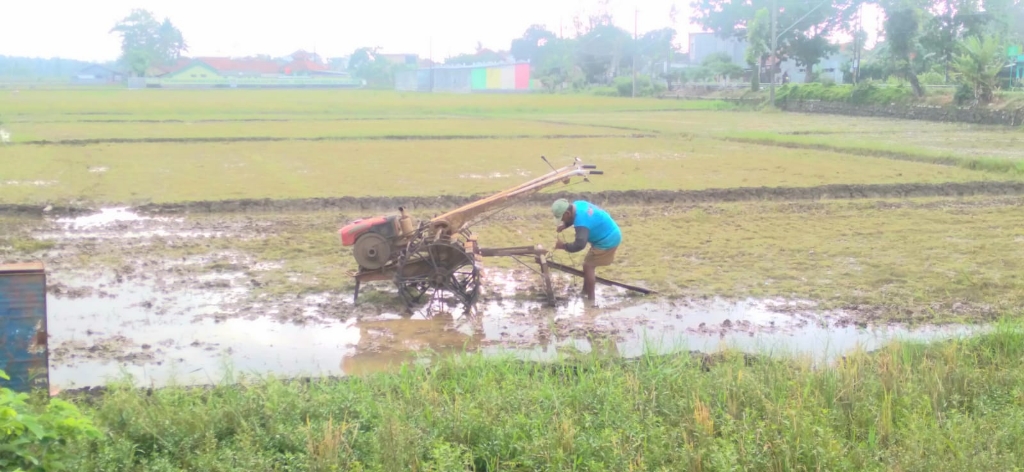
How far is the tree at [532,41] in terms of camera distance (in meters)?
101

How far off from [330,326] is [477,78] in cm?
8134

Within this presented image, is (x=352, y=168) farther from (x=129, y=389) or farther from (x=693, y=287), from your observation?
(x=129, y=389)

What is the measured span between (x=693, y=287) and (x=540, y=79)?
75.1 m

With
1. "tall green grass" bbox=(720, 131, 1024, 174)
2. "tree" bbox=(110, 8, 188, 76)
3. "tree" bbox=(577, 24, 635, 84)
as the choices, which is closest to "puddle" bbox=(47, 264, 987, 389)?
"tall green grass" bbox=(720, 131, 1024, 174)

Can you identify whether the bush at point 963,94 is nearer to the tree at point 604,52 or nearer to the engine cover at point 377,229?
the engine cover at point 377,229

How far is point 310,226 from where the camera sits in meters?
12.5

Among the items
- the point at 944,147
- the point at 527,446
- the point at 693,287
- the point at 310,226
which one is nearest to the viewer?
the point at 527,446

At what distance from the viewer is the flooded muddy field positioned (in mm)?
7004

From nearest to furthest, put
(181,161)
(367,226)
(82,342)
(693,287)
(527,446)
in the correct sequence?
(527,446) → (82,342) → (367,226) → (693,287) → (181,161)

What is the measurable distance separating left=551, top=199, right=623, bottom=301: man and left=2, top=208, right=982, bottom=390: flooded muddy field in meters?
0.37

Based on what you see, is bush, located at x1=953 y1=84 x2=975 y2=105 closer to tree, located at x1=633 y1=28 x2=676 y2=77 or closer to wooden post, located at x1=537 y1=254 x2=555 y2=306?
wooden post, located at x1=537 y1=254 x2=555 y2=306

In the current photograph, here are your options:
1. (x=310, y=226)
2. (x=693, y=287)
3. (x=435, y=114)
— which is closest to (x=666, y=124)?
(x=435, y=114)

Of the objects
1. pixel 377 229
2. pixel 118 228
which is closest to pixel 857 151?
pixel 377 229

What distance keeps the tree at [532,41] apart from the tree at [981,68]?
70.5 meters
